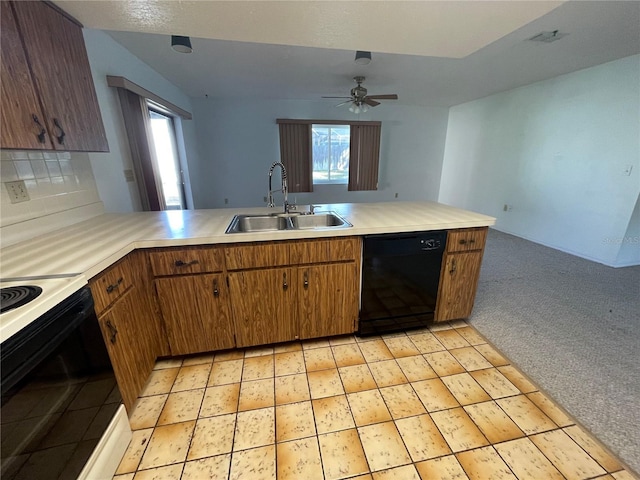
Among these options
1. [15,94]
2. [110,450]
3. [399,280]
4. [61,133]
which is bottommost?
[110,450]

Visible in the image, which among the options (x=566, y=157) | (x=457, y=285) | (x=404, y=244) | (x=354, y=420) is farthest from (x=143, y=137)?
(x=566, y=157)

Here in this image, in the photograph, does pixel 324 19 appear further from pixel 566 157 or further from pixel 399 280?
pixel 566 157

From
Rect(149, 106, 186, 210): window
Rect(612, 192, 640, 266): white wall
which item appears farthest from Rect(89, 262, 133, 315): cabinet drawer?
Rect(612, 192, 640, 266): white wall

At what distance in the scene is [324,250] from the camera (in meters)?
1.65

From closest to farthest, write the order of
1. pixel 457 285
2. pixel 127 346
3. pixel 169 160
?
pixel 127 346 < pixel 457 285 < pixel 169 160

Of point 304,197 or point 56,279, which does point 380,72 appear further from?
point 56,279

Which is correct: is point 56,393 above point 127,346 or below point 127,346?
above

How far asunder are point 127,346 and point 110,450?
0.43 metres

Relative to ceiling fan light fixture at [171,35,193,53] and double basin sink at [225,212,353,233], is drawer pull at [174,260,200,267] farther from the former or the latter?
ceiling fan light fixture at [171,35,193,53]

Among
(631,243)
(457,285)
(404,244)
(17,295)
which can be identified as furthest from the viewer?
(631,243)

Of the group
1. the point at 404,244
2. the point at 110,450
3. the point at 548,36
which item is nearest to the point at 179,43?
the point at 404,244

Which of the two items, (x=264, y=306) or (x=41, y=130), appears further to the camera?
(x=264, y=306)

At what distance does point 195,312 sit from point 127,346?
38 cm

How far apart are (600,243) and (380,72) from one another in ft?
12.0
